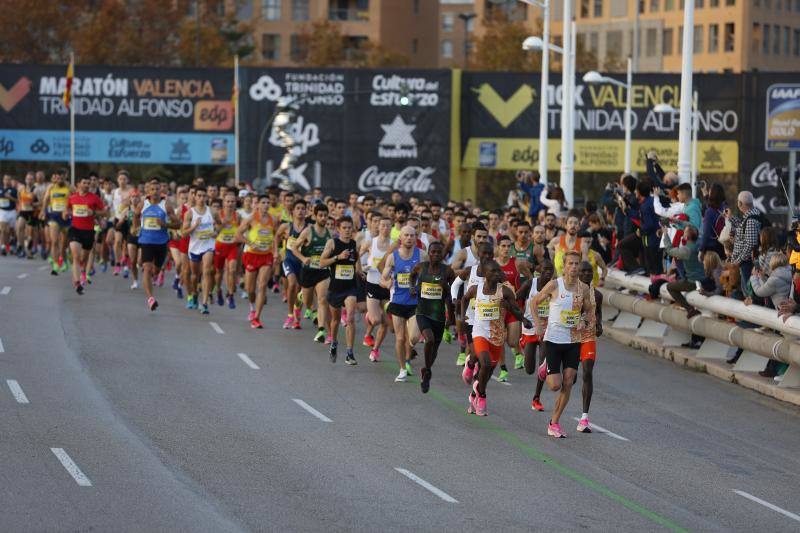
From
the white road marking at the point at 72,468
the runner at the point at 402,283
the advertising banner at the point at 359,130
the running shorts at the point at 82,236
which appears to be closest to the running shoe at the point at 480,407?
the runner at the point at 402,283

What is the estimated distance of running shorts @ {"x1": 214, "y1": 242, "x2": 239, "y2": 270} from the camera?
2744 cm

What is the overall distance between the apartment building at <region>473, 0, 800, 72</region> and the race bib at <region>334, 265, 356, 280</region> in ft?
252

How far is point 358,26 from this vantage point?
111 meters

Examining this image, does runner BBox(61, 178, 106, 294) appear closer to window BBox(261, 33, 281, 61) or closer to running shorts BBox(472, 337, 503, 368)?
running shorts BBox(472, 337, 503, 368)

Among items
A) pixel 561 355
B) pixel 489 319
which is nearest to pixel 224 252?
pixel 489 319

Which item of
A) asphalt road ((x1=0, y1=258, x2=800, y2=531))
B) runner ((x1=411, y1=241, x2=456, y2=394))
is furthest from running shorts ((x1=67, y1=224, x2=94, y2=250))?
runner ((x1=411, y1=241, x2=456, y2=394))

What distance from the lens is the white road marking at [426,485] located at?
13469 mm

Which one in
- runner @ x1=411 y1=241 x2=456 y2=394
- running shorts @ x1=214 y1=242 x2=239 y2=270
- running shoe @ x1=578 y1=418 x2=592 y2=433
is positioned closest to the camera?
running shoe @ x1=578 y1=418 x2=592 y2=433

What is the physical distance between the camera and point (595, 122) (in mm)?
52656

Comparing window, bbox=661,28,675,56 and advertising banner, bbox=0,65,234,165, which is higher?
window, bbox=661,28,675,56

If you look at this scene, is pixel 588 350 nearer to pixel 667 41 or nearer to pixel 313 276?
pixel 313 276

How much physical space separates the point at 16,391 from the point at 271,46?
9752cm

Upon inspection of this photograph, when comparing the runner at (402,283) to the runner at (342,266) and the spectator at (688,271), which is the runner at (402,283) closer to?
the runner at (342,266)

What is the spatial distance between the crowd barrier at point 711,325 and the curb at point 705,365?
0.45 feet
